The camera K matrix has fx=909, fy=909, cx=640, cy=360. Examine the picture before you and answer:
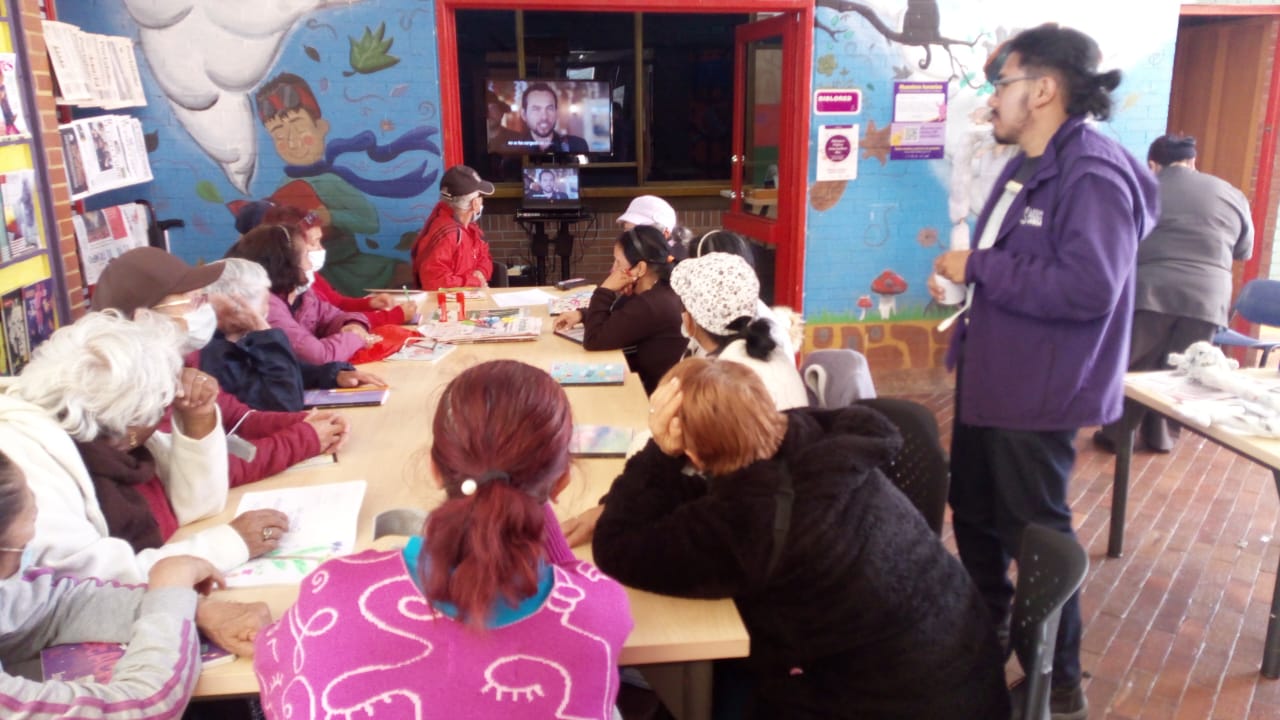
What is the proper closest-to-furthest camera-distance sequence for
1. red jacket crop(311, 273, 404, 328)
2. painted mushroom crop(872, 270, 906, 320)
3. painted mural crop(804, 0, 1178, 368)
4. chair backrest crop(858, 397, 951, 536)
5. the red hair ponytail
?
the red hair ponytail < chair backrest crop(858, 397, 951, 536) < red jacket crop(311, 273, 404, 328) < painted mural crop(804, 0, 1178, 368) < painted mushroom crop(872, 270, 906, 320)

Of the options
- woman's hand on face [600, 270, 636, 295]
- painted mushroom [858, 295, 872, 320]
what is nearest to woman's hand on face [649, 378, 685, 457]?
woman's hand on face [600, 270, 636, 295]

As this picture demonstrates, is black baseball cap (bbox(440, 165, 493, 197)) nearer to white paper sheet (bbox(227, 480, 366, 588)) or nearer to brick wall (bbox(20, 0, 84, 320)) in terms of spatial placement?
brick wall (bbox(20, 0, 84, 320))

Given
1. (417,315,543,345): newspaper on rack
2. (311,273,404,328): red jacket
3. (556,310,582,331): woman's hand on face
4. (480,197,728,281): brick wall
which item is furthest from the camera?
(480,197,728,281): brick wall

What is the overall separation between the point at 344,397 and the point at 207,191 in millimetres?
2704

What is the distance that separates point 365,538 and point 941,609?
118cm

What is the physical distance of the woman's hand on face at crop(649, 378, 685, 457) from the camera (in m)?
1.68

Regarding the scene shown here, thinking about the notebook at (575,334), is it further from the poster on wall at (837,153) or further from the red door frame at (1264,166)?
the red door frame at (1264,166)

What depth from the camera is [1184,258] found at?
439 cm

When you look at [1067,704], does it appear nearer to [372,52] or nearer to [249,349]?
[249,349]

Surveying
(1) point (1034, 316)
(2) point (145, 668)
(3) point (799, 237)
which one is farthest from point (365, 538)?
(3) point (799, 237)

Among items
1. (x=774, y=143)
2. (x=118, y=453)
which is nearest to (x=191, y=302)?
(x=118, y=453)

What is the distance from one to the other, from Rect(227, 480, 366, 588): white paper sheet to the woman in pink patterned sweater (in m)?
0.55

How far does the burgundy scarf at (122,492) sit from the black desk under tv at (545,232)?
571 cm

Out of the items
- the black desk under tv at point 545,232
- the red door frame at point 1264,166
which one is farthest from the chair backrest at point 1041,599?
the black desk under tv at point 545,232
